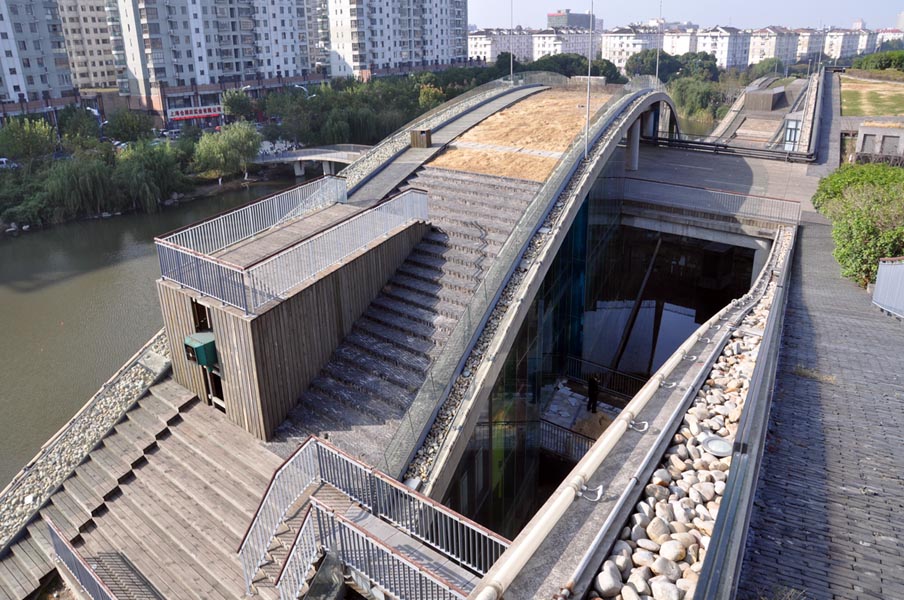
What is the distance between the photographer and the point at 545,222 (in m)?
13.7

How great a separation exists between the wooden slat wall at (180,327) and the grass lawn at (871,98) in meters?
38.5

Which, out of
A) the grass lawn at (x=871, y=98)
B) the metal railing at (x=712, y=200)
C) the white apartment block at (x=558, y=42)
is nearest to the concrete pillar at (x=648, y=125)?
the metal railing at (x=712, y=200)

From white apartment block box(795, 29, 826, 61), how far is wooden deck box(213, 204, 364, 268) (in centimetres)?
18391

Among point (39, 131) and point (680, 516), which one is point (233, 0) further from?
point (680, 516)

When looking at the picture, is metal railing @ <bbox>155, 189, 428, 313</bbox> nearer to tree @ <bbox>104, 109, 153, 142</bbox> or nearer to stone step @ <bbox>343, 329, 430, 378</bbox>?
stone step @ <bbox>343, 329, 430, 378</bbox>

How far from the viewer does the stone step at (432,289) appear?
12055 mm

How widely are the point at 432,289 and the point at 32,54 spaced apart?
6150cm

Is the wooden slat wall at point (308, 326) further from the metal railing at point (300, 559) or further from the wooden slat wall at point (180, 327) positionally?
the metal railing at point (300, 559)

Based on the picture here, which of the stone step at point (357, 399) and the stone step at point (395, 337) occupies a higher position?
the stone step at point (395, 337)

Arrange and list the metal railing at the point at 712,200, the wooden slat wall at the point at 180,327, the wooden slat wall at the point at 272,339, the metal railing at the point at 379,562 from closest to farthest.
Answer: the metal railing at the point at 379,562, the wooden slat wall at the point at 272,339, the wooden slat wall at the point at 180,327, the metal railing at the point at 712,200

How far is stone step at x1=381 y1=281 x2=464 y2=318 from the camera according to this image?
11.8 meters

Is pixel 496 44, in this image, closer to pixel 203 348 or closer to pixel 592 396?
pixel 592 396

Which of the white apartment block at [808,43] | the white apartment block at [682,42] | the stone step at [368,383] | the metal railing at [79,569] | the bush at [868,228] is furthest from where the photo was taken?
the white apartment block at [808,43]

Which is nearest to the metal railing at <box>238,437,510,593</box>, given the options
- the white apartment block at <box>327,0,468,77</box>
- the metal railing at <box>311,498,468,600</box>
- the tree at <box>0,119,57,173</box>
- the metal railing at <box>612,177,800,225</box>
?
the metal railing at <box>311,498,468,600</box>
